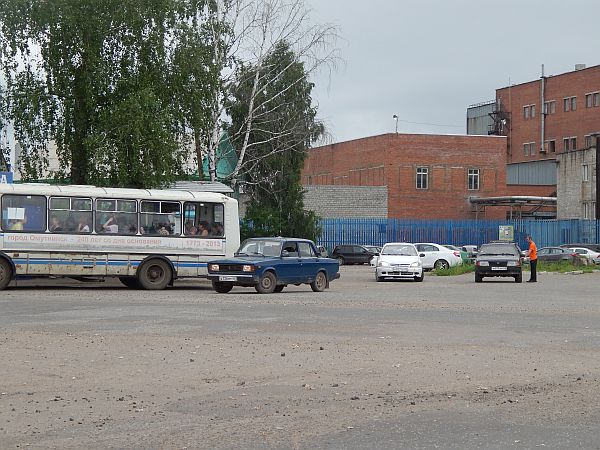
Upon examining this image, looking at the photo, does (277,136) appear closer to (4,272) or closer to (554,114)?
(4,272)

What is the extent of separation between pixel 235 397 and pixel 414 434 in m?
2.61

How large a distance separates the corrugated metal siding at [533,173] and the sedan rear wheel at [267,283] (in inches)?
2701

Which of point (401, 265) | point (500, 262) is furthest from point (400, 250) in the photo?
point (500, 262)

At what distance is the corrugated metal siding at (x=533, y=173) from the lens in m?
94.4

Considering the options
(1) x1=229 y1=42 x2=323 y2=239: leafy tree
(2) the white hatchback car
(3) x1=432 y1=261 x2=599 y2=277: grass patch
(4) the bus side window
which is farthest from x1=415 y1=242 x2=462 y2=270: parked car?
(4) the bus side window

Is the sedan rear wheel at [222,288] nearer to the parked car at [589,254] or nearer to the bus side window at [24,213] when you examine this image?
the bus side window at [24,213]

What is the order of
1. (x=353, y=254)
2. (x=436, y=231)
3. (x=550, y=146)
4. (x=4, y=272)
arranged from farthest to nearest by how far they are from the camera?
(x=550, y=146) → (x=436, y=231) → (x=353, y=254) → (x=4, y=272)

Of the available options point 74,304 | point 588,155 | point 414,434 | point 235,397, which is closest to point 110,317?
point 74,304

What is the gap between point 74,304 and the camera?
24.2 metres

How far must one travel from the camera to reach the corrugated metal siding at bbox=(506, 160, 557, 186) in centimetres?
9438

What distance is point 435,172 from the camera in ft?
280

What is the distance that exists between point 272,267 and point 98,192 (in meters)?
6.03

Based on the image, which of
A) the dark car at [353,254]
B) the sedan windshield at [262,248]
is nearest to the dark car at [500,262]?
the sedan windshield at [262,248]

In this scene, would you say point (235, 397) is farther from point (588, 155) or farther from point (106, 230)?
point (588, 155)
